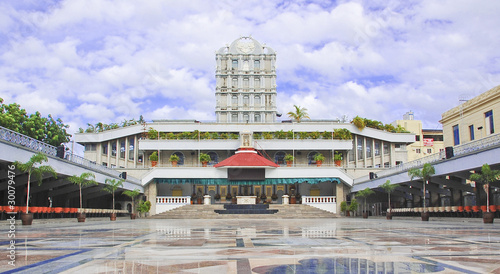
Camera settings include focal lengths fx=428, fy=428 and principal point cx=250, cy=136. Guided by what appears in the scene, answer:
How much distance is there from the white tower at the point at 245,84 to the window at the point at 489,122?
113 feet

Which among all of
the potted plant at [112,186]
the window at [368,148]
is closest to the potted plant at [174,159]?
the potted plant at [112,186]

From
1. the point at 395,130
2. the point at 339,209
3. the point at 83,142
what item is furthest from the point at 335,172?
the point at 83,142

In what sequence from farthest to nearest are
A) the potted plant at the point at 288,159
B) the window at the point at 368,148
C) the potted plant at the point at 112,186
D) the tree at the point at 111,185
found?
the window at the point at 368,148, the potted plant at the point at 288,159, the tree at the point at 111,185, the potted plant at the point at 112,186

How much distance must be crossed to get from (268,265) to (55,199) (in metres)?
31.6

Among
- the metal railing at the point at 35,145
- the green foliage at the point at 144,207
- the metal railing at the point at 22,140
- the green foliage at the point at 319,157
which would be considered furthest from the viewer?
the green foliage at the point at 319,157

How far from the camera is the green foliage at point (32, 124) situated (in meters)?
43.7

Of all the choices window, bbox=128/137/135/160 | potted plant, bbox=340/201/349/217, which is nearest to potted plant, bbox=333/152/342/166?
potted plant, bbox=340/201/349/217

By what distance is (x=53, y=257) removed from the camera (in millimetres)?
6555

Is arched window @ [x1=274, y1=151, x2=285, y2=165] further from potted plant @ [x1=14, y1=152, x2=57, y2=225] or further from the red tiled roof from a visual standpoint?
potted plant @ [x1=14, y1=152, x2=57, y2=225]

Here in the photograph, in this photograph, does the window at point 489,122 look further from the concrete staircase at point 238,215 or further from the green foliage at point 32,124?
the green foliage at point 32,124

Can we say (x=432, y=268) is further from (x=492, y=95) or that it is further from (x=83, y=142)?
(x=83, y=142)

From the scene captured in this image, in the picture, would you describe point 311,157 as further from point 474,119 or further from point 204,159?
point 474,119

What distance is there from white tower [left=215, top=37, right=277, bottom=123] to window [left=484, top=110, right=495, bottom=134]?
34398 mm

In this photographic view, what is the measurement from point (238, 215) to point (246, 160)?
844 cm
